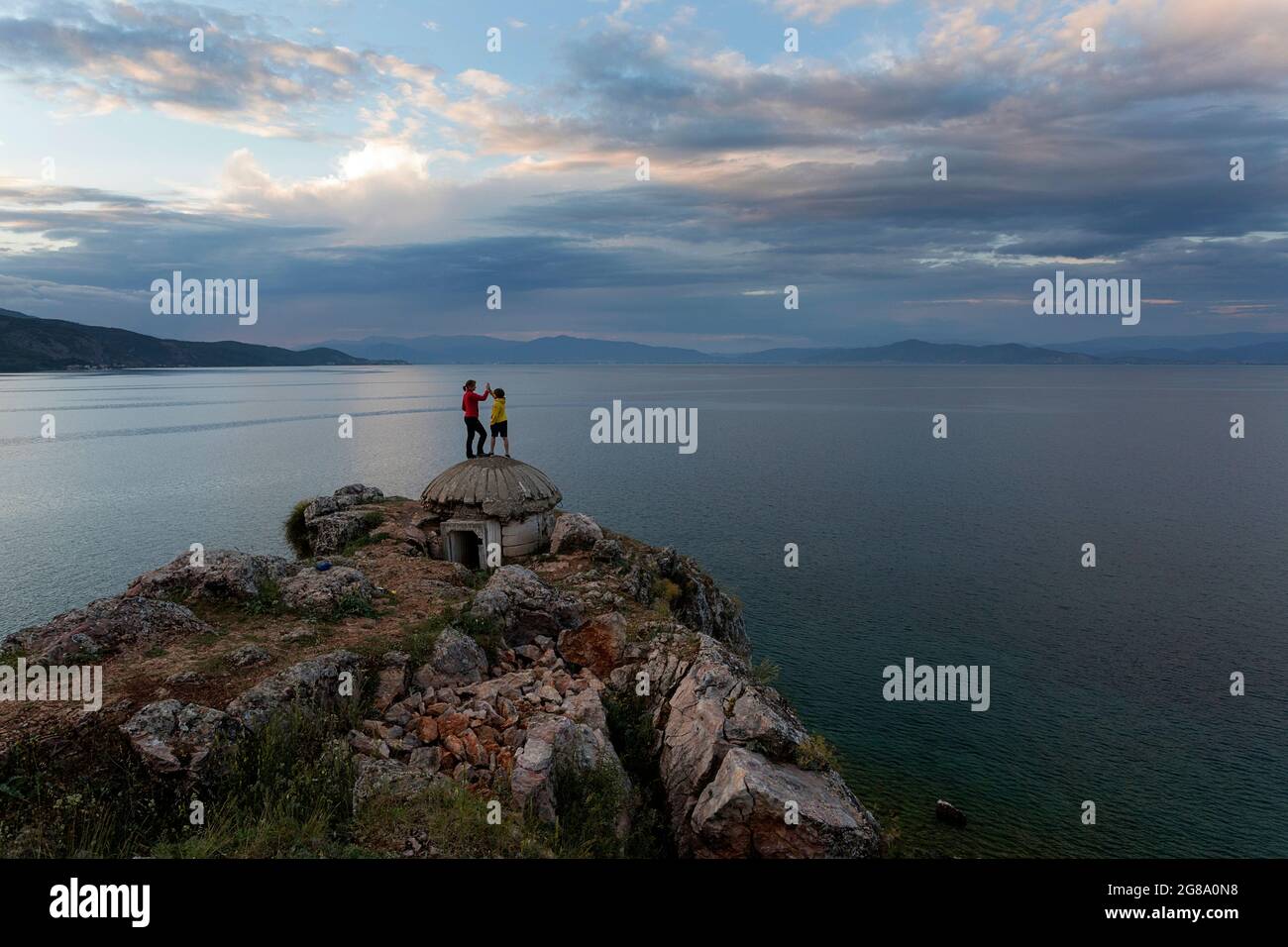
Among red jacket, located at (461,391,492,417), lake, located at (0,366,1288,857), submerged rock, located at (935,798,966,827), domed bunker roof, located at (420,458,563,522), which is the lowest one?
submerged rock, located at (935,798,966,827)

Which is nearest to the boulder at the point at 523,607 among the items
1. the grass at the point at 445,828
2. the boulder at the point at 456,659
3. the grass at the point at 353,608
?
the boulder at the point at 456,659

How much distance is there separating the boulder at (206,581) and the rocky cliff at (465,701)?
0.06m

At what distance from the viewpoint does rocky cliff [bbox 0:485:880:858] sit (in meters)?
14.2

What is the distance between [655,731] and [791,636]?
2641 centimetres

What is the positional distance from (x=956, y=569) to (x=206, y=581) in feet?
169

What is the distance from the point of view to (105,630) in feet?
57.7

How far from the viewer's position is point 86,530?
63.4 metres

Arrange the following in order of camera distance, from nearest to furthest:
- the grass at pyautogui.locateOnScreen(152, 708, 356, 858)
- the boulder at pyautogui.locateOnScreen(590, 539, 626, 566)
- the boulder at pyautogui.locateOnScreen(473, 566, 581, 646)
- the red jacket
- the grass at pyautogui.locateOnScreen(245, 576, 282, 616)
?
the grass at pyautogui.locateOnScreen(152, 708, 356, 858) → the grass at pyautogui.locateOnScreen(245, 576, 282, 616) → the boulder at pyautogui.locateOnScreen(473, 566, 581, 646) → the boulder at pyautogui.locateOnScreen(590, 539, 626, 566) → the red jacket

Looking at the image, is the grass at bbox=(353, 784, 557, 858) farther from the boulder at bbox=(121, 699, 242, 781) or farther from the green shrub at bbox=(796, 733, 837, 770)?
the green shrub at bbox=(796, 733, 837, 770)

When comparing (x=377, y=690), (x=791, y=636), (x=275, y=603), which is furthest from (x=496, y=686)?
(x=791, y=636)

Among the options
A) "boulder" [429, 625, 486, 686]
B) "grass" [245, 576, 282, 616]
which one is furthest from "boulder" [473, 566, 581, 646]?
"grass" [245, 576, 282, 616]

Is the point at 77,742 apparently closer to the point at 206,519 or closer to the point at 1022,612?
the point at 1022,612

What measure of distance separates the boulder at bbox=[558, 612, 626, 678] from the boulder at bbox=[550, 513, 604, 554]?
9560 millimetres

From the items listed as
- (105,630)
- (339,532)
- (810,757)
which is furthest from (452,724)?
(339,532)
